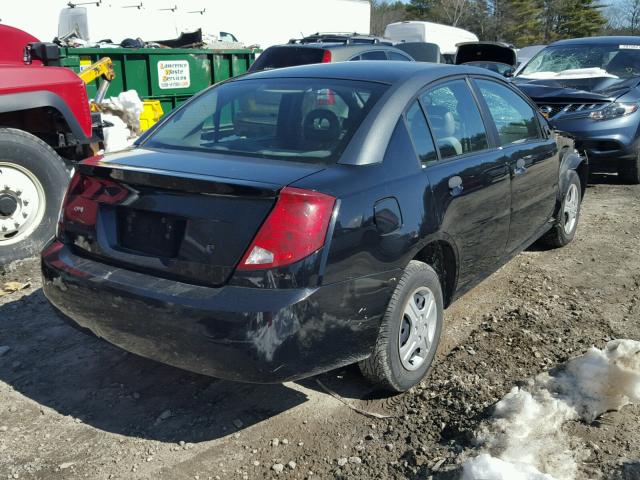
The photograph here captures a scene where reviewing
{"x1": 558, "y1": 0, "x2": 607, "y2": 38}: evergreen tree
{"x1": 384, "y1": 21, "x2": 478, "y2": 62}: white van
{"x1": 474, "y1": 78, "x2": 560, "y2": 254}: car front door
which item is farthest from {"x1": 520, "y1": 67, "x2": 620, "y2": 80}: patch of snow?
{"x1": 558, "y1": 0, "x2": 607, "y2": 38}: evergreen tree

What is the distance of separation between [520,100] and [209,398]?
312 cm

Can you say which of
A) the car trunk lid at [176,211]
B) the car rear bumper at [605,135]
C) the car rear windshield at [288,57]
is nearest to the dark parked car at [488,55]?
the car rear windshield at [288,57]

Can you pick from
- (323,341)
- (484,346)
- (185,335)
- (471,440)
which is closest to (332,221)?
(323,341)

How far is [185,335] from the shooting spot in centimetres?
282

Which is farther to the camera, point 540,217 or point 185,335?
point 540,217

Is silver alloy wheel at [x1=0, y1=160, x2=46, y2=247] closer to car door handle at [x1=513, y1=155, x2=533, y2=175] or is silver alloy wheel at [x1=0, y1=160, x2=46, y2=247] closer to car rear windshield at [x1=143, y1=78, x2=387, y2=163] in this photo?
car rear windshield at [x1=143, y1=78, x2=387, y2=163]

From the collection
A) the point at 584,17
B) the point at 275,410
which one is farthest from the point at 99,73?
the point at 584,17

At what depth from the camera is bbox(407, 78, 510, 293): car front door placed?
140 inches

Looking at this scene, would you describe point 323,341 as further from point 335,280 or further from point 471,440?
point 471,440

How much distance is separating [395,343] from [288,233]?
871mm

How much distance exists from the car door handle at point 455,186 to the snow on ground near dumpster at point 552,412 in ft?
3.48

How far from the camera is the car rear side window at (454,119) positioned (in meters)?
3.68

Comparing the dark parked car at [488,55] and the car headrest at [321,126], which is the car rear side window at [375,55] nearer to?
the car headrest at [321,126]

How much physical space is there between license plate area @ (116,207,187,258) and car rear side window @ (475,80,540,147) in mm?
2311
